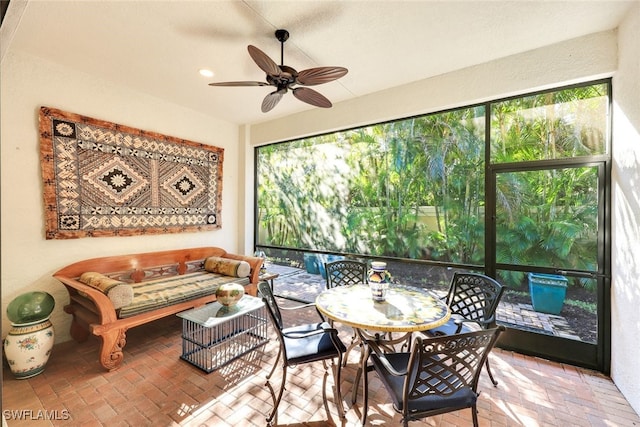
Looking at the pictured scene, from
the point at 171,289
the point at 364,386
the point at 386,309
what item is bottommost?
the point at 364,386

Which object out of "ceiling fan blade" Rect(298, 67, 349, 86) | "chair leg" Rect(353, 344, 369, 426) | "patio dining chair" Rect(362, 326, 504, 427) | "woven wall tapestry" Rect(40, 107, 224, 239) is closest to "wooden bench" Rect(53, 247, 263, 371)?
"woven wall tapestry" Rect(40, 107, 224, 239)

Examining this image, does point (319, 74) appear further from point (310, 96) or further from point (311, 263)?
point (311, 263)

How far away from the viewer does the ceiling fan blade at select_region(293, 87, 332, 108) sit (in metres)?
2.74

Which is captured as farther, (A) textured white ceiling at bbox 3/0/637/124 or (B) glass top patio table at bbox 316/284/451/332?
(A) textured white ceiling at bbox 3/0/637/124

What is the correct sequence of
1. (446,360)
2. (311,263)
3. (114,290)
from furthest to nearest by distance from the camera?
(311,263)
(114,290)
(446,360)

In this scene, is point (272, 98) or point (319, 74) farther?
point (272, 98)

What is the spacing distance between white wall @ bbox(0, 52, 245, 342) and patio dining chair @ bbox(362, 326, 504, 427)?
332 cm

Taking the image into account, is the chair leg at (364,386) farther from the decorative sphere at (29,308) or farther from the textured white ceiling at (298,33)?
the decorative sphere at (29,308)

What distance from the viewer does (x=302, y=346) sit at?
2.28 metres

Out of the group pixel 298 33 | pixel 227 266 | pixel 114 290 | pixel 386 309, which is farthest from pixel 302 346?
pixel 298 33

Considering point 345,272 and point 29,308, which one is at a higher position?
point 345,272

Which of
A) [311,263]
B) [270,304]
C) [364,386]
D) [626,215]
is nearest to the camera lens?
[364,386]

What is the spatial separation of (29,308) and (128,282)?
956mm

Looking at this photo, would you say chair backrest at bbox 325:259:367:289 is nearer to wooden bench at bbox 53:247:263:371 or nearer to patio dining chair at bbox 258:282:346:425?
patio dining chair at bbox 258:282:346:425
